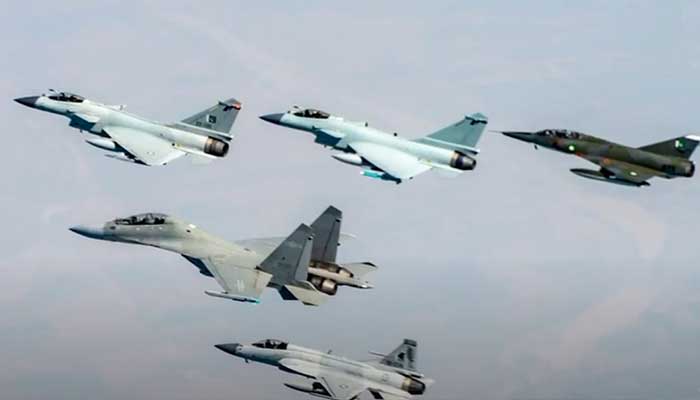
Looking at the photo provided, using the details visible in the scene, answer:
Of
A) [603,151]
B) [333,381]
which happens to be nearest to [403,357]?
[333,381]

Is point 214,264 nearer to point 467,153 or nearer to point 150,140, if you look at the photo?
point 150,140

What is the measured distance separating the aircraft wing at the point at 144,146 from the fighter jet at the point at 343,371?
59.7 feet

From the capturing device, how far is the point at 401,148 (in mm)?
133750

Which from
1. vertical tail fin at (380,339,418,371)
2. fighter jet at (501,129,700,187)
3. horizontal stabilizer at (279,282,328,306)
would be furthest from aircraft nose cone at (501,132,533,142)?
horizontal stabilizer at (279,282,328,306)

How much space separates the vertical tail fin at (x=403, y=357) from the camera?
13450cm

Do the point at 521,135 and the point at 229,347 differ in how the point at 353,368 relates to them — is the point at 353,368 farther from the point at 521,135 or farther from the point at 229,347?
the point at 521,135

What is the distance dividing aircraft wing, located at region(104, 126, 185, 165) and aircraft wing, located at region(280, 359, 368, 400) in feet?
71.1

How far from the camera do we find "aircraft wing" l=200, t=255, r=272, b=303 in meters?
127

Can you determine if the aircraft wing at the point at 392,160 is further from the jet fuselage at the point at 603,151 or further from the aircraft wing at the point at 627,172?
the aircraft wing at the point at 627,172

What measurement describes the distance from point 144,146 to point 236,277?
52.2 feet

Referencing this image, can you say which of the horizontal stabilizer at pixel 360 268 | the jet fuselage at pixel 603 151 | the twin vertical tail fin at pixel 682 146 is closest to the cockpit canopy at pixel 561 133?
the jet fuselage at pixel 603 151

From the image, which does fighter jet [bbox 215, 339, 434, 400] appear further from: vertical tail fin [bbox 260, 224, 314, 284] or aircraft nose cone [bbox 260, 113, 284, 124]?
aircraft nose cone [bbox 260, 113, 284, 124]

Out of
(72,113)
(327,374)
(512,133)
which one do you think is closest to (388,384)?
(327,374)

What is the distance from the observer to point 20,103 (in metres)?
143
